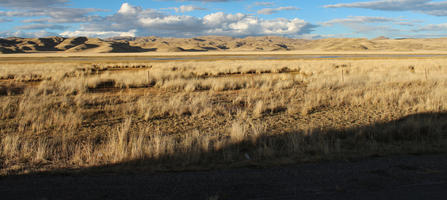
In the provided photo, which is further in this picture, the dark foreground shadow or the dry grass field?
the dry grass field

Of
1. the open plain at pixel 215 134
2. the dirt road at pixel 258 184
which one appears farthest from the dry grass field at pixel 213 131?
the dirt road at pixel 258 184

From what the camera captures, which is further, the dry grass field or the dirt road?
the dry grass field

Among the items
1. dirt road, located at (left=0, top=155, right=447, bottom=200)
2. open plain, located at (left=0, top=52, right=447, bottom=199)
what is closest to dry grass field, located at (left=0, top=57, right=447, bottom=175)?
open plain, located at (left=0, top=52, right=447, bottom=199)

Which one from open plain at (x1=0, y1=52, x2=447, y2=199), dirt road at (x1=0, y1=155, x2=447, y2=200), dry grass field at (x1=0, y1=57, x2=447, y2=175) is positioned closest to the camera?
dirt road at (x1=0, y1=155, x2=447, y2=200)

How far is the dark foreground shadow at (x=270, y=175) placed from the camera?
15.7 feet

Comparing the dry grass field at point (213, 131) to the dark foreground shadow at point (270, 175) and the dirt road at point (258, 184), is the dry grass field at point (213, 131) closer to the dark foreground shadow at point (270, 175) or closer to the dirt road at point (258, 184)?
the dark foreground shadow at point (270, 175)

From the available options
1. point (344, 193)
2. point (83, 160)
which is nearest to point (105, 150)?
point (83, 160)

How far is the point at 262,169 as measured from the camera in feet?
20.1

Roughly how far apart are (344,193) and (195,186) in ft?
7.11

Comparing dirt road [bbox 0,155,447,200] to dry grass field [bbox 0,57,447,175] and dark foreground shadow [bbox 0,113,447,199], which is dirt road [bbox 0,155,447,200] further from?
dry grass field [bbox 0,57,447,175]

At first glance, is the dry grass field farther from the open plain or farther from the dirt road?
the dirt road

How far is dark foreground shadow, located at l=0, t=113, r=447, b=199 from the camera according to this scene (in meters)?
4.79

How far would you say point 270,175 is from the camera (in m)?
5.71

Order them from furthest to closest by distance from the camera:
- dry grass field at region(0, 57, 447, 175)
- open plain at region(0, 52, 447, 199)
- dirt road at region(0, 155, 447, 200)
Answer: dry grass field at region(0, 57, 447, 175), open plain at region(0, 52, 447, 199), dirt road at region(0, 155, 447, 200)
